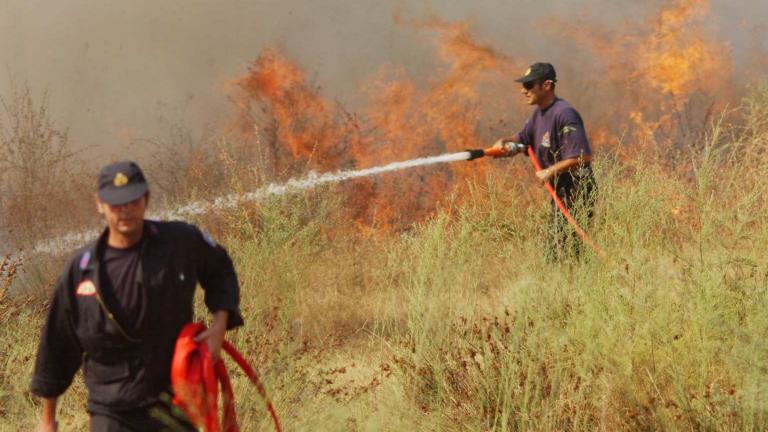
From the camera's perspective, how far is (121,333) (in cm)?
248

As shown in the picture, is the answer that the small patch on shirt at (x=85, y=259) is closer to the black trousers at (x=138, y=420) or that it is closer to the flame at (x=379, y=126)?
the black trousers at (x=138, y=420)

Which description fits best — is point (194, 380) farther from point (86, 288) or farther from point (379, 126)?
point (379, 126)

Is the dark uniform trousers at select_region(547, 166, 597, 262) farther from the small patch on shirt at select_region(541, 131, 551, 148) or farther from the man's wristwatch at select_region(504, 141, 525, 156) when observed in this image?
the man's wristwatch at select_region(504, 141, 525, 156)

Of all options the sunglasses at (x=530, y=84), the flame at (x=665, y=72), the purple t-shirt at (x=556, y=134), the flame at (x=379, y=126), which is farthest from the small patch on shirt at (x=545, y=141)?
the flame at (x=665, y=72)

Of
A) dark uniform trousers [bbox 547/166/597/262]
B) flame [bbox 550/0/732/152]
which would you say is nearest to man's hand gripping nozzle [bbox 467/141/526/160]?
dark uniform trousers [bbox 547/166/597/262]

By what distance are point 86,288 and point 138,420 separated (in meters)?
0.45

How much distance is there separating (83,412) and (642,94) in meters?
10.2

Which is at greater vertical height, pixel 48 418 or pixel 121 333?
pixel 121 333

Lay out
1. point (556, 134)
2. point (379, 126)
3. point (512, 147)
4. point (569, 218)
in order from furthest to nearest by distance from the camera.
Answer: point (379, 126)
point (512, 147)
point (556, 134)
point (569, 218)

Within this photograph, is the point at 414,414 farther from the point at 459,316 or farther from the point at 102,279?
the point at 102,279

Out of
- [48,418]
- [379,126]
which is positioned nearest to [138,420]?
[48,418]

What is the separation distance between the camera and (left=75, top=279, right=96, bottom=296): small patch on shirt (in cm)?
248

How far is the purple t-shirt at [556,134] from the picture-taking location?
18.1 feet

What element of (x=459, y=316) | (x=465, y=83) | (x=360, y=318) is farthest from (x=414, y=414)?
(x=465, y=83)
